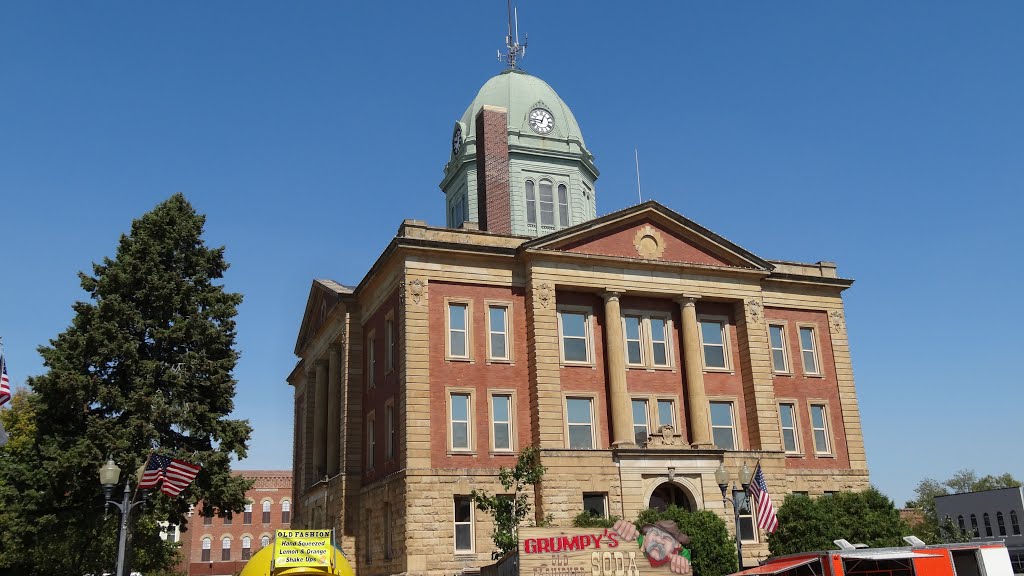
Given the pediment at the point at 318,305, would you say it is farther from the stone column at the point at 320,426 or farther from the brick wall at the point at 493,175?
the brick wall at the point at 493,175

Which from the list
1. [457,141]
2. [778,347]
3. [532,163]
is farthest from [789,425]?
[457,141]

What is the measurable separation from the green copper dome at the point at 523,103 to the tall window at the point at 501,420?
22399 mm

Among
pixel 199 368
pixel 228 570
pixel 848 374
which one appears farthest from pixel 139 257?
pixel 228 570

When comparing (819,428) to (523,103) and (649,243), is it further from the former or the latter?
(523,103)

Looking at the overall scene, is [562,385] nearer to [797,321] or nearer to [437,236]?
[437,236]

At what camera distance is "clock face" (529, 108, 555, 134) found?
5578cm

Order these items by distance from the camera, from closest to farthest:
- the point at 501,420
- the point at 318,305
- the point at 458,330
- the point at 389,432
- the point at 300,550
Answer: the point at 300,550 < the point at 501,420 < the point at 458,330 < the point at 389,432 < the point at 318,305

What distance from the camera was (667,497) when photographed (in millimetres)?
38844

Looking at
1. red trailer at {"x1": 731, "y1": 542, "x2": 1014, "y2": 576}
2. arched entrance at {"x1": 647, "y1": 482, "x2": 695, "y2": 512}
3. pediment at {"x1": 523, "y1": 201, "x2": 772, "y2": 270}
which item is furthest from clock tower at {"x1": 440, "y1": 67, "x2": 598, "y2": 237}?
red trailer at {"x1": 731, "y1": 542, "x2": 1014, "y2": 576}

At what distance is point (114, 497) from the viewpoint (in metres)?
37.9

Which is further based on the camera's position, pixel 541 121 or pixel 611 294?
pixel 541 121

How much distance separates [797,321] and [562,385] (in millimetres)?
14095

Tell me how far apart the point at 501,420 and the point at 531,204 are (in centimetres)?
1949

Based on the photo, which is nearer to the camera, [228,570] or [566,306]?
[566,306]
